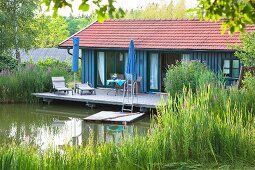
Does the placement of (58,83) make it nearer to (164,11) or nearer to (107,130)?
(107,130)

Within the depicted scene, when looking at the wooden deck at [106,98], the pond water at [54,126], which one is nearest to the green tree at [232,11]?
the pond water at [54,126]

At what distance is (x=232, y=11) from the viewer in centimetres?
381

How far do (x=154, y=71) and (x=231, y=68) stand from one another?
11.3 ft

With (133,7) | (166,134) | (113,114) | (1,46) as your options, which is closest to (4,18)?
(1,46)

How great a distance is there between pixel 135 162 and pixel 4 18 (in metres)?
19.9

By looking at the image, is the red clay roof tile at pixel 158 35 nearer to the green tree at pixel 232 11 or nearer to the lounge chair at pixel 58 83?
the lounge chair at pixel 58 83

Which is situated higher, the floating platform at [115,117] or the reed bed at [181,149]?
the reed bed at [181,149]

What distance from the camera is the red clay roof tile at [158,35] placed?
20.5m

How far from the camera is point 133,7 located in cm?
4959

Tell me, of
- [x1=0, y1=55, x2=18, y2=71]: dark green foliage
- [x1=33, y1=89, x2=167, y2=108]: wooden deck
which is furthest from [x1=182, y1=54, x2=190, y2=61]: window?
[x1=0, y1=55, x2=18, y2=71]: dark green foliage

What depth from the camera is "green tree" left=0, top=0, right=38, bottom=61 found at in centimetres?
2698

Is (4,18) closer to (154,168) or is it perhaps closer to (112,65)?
→ (112,65)

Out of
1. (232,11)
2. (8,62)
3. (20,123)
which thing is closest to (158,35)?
(20,123)

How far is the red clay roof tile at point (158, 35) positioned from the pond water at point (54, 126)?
363cm
